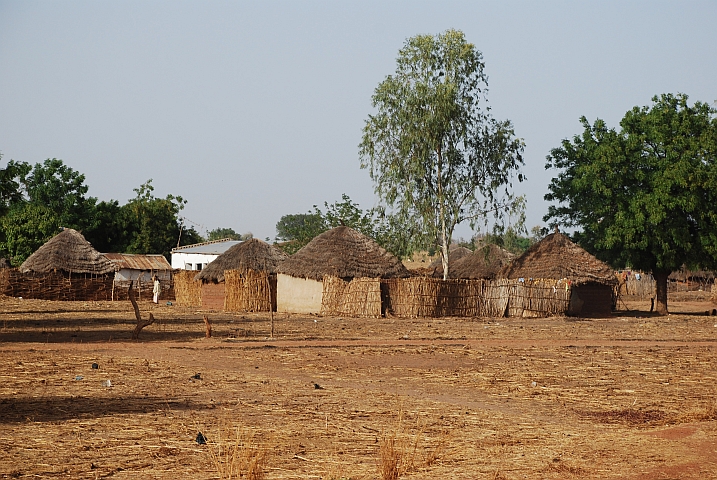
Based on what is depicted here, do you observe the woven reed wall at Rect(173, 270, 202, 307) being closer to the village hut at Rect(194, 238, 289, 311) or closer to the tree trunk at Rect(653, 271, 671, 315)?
the village hut at Rect(194, 238, 289, 311)

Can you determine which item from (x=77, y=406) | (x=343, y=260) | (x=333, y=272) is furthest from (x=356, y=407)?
(x=343, y=260)

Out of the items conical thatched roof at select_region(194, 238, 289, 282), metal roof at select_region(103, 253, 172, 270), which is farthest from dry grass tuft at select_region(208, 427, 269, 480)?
metal roof at select_region(103, 253, 172, 270)

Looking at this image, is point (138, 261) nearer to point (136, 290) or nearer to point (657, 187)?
point (136, 290)

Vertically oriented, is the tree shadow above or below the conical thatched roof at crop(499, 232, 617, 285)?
below

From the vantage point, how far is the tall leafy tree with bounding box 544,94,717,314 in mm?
34062

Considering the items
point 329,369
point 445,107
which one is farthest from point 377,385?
point 445,107

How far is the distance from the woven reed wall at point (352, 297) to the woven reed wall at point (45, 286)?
708 inches

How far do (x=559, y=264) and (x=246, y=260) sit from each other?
14.6 metres

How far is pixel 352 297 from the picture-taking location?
34031 millimetres

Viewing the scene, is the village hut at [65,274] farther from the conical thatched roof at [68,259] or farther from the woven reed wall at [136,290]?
the woven reed wall at [136,290]

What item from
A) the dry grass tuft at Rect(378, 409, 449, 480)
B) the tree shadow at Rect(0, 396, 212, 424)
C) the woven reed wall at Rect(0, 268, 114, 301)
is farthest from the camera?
the woven reed wall at Rect(0, 268, 114, 301)

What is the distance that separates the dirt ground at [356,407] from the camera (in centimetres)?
744

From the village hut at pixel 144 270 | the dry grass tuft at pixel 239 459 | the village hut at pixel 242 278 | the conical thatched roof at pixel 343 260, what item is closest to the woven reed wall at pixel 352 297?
the conical thatched roof at pixel 343 260

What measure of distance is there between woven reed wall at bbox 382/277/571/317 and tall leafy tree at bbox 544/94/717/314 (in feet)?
11.1
